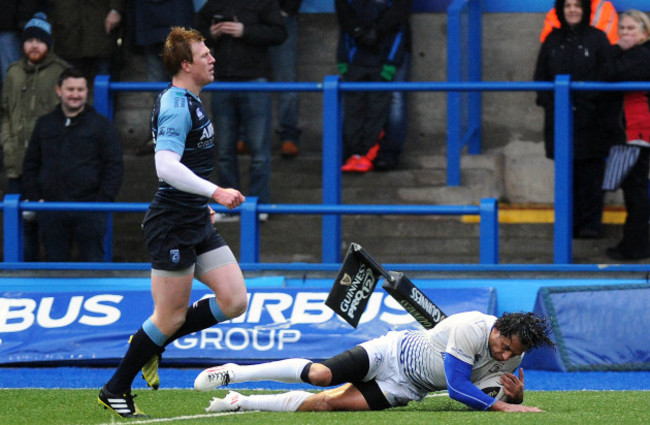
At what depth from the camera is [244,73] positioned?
11.4m

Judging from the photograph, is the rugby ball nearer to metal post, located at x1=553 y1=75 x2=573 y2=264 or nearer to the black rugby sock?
the black rugby sock

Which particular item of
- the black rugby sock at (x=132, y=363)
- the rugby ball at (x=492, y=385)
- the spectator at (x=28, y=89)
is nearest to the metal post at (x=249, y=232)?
the spectator at (x=28, y=89)

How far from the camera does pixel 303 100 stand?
44.6 ft

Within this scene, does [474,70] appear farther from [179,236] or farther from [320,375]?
[179,236]

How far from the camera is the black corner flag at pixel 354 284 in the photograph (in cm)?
683

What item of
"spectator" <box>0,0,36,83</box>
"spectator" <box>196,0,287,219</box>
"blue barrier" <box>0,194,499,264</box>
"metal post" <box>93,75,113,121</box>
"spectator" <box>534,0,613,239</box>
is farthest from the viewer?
"spectator" <box>0,0,36,83</box>

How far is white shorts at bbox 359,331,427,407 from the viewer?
22.7 feet

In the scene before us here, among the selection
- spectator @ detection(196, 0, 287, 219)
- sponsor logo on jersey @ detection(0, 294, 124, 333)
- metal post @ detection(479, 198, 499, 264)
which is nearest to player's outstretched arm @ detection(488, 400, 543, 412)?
metal post @ detection(479, 198, 499, 264)

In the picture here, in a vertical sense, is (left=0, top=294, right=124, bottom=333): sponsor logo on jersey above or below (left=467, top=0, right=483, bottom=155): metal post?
below

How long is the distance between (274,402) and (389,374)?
2.03ft

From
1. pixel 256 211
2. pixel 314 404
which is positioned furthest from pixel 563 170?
pixel 314 404

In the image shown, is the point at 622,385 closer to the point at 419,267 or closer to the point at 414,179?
the point at 419,267

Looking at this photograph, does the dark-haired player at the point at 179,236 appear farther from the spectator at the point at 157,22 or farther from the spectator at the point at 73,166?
the spectator at the point at 157,22

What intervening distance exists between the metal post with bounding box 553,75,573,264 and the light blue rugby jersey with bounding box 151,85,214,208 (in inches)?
157
